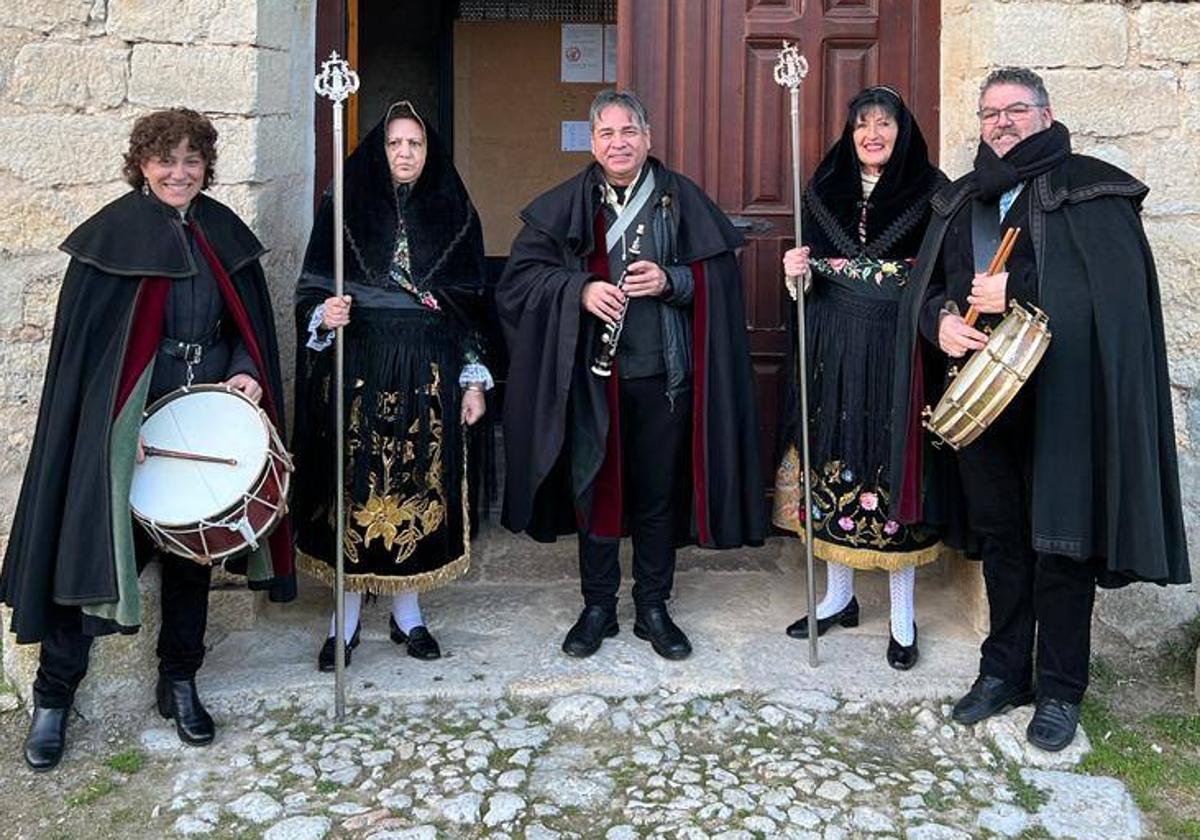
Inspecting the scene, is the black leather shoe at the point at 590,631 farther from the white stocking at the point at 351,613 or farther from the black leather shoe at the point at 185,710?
the black leather shoe at the point at 185,710

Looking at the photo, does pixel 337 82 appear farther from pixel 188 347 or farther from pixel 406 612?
pixel 406 612

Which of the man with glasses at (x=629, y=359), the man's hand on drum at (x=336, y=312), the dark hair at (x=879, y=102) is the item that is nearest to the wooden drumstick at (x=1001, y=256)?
the dark hair at (x=879, y=102)

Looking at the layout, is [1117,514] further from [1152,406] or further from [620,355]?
[620,355]

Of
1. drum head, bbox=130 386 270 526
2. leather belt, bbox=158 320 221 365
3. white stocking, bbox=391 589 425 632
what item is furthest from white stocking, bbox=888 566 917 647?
leather belt, bbox=158 320 221 365

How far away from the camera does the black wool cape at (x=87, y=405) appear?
3.19 metres

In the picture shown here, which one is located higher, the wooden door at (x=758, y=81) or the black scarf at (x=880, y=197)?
the wooden door at (x=758, y=81)

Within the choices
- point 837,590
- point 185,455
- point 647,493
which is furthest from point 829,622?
point 185,455

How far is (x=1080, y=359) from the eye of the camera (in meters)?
3.25

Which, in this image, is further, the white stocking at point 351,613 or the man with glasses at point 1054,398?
the white stocking at point 351,613

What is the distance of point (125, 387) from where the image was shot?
3238mm

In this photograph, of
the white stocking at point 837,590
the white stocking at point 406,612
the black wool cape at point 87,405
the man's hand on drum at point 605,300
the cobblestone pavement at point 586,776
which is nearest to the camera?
the cobblestone pavement at point 586,776

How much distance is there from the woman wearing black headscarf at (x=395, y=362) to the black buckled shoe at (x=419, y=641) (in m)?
0.20

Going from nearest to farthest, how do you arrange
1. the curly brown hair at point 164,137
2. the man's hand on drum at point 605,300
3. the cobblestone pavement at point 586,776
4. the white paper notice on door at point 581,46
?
the cobblestone pavement at point 586,776 → the curly brown hair at point 164,137 → the man's hand on drum at point 605,300 → the white paper notice on door at point 581,46

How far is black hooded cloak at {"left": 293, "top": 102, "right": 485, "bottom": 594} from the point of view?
12.5ft
